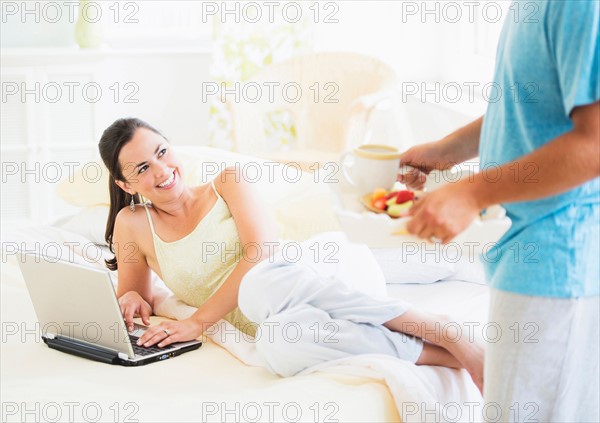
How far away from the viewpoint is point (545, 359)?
49.6 inches

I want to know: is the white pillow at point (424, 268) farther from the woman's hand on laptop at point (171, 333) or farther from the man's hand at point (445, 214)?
the man's hand at point (445, 214)

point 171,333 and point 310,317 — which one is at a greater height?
point 310,317

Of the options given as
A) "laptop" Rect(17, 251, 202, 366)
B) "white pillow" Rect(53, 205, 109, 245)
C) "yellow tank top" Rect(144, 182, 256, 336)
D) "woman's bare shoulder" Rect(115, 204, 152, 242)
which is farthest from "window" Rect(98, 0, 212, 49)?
"laptop" Rect(17, 251, 202, 366)

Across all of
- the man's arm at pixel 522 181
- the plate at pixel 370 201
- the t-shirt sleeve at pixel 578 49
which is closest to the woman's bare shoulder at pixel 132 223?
the plate at pixel 370 201

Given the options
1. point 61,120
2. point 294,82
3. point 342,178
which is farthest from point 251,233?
point 61,120

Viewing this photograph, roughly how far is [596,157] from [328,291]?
95cm

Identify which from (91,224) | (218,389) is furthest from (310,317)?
(91,224)

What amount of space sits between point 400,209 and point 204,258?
1.06m

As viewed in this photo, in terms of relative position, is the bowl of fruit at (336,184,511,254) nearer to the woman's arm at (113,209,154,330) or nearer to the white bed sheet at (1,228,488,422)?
the white bed sheet at (1,228,488,422)

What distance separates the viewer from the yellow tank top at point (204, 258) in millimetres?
2244

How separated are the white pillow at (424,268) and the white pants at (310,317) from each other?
0.52 metres

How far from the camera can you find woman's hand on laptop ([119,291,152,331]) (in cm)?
217

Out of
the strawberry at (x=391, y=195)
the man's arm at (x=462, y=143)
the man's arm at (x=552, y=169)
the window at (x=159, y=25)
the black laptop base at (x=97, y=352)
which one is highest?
the man's arm at (x=552, y=169)

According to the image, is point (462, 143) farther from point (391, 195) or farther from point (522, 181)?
point (522, 181)
